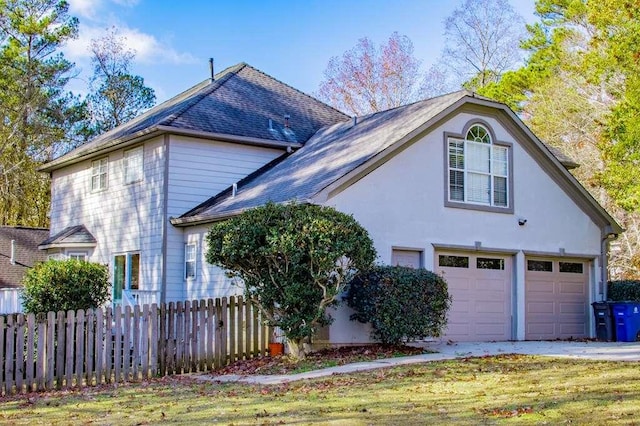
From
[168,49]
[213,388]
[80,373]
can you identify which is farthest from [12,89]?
[213,388]

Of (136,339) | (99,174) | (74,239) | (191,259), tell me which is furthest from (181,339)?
(99,174)

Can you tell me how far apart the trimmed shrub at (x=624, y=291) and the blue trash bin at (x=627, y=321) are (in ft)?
4.47

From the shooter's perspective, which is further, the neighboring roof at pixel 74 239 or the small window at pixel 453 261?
the neighboring roof at pixel 74 239

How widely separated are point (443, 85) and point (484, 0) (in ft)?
16.6

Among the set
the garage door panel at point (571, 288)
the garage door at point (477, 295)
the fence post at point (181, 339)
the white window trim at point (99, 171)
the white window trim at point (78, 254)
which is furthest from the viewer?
the white window trim at point (78, 254)

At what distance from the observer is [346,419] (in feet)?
27.7

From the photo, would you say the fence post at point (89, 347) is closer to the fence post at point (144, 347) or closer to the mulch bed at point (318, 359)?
the fence post at point (144, 347)

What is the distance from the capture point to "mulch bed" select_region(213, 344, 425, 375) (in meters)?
13.8

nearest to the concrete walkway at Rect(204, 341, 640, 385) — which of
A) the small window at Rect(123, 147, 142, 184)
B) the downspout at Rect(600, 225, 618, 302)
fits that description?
the downspout at Rect(600, 225, 618, 302)

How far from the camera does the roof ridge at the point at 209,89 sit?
2038cm

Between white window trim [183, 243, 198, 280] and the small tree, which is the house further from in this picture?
the small tree

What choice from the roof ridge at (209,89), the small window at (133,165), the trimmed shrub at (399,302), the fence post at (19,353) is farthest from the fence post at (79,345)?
the small window at (133,165)

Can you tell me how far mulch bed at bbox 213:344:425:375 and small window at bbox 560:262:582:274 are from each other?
21.1 feet

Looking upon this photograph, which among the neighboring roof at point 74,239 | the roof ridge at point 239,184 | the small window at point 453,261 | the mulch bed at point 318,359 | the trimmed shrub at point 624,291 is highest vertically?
the roof ridge at point 239,184
